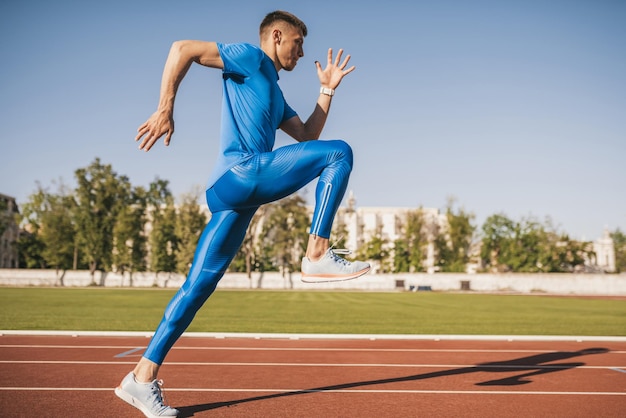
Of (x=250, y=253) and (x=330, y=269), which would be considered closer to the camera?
(x=330, y=269)

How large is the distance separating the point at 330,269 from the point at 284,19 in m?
1.80

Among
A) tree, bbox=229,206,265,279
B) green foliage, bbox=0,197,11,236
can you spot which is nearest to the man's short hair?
tree, bbox=229,206,265,279

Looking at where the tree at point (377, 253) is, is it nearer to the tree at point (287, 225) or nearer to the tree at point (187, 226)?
the tree at point (287, 225)

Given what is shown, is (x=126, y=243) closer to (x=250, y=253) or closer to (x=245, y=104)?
(x=250, y=253)

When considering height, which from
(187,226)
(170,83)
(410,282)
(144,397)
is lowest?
(410,282)

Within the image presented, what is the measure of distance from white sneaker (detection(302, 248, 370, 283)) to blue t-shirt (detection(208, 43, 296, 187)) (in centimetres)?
84

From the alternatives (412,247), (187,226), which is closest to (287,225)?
(187,226)

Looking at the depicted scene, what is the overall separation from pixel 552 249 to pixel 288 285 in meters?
39.7

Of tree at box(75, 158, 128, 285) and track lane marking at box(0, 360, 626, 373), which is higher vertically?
tree at box(75, 158, 128, 285)

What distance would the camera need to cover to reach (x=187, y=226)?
6725 cm

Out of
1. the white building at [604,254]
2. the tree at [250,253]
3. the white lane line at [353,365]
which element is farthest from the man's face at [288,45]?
the white building at [604,254]

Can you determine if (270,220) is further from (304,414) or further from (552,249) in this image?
(304,414)

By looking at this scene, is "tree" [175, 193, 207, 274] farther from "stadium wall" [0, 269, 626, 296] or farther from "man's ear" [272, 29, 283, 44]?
"man's ear" [272, 29, 283, 44]

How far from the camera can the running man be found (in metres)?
3.44
